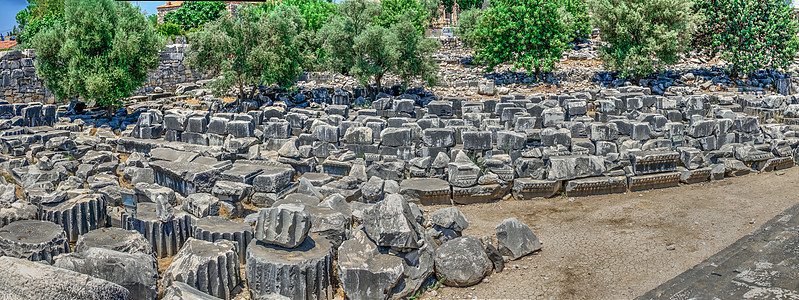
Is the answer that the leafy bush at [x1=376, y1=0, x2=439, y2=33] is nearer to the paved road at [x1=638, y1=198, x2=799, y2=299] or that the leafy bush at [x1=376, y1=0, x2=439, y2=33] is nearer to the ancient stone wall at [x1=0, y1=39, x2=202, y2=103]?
the ancient stone wall at [x1=0, y1=39, x2=202, y2=103]

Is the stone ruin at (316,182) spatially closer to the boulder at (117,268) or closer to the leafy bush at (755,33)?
the boulder at (117,268)

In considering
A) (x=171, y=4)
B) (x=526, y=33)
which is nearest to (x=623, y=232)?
(x=526, y=33)

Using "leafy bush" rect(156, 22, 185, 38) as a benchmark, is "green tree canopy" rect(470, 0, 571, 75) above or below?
below

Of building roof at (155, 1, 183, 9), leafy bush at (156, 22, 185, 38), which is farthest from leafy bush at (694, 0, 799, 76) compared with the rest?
building roof at (155, 1, 183, 9)

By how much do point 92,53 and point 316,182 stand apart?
1164cm

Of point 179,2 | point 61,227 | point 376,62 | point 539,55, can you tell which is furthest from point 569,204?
point 179,2

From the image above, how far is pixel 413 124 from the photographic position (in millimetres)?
15078

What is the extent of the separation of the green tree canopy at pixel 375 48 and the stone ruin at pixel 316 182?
Result: 274 cm

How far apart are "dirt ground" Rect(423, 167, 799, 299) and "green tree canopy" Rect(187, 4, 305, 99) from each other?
36.4 feet

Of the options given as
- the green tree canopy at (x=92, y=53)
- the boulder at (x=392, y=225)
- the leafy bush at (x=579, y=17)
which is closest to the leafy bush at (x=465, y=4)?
the leafy bush at (x=579, y=17)

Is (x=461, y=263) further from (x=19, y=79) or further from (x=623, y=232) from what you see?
(x=19, y=79)

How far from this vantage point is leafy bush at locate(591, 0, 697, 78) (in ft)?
84.4

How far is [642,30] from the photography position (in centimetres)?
2609

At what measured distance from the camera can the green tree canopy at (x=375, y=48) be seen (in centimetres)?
2216
